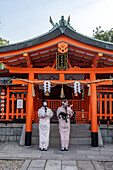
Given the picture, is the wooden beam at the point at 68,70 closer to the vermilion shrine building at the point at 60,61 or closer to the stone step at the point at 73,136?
the vermilion shrine building at the point at 60,61

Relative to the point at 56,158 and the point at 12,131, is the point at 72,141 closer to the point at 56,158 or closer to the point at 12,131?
the point at 56,158

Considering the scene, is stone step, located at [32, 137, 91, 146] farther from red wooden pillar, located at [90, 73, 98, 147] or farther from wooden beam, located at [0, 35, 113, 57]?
wooden beam, located at [0, 35, 113, 57]

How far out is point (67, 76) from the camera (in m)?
7.27

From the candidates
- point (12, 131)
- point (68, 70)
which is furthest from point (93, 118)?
point (12, 131)

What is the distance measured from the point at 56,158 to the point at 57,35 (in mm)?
4655

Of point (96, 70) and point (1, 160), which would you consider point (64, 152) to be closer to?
point (1, 160)

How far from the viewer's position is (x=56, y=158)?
515 centimetres

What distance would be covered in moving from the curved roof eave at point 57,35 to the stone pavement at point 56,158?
162 inches

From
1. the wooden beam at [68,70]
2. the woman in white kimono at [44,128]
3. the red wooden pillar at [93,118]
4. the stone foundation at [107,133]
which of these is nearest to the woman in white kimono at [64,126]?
the woman in white kimono at [44,128]

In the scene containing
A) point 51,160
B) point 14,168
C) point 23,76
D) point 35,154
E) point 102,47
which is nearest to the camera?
point 14,168

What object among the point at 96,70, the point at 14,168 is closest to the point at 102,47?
the point at 96,70

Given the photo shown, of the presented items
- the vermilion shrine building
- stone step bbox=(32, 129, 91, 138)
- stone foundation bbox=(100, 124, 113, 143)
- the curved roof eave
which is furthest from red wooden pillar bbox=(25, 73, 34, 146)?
stone foundation bbox=(100, 124, 113, 143)

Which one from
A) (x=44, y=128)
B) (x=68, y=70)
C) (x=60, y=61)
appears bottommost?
(x=44, y=128)

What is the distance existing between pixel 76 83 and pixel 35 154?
10.8ft
